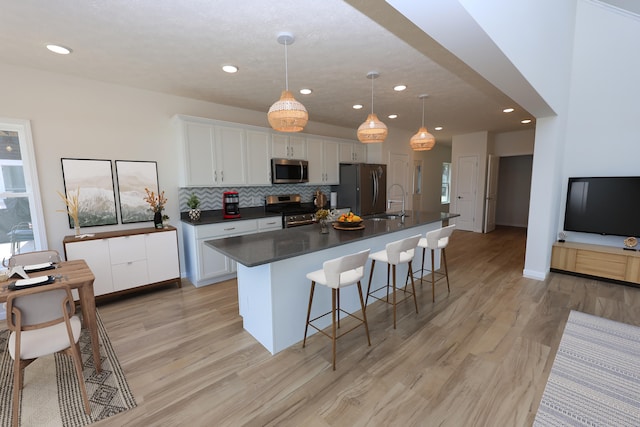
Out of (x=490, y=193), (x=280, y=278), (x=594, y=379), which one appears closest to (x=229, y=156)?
(x=280, y=278)

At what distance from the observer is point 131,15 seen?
6.57 feet

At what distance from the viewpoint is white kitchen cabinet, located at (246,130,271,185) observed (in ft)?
14.7

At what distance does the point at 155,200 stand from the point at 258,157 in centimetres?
165

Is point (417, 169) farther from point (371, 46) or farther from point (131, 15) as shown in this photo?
point (131, 15)

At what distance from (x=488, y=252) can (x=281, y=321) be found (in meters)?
4.84

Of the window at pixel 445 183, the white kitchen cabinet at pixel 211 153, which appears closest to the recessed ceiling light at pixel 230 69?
the white kitchen cabinet at pixel 211 153

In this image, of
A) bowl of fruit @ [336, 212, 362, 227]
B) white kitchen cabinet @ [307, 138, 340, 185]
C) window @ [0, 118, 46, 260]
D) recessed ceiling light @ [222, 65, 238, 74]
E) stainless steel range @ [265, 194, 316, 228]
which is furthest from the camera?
white kitchen cabinet @ [307, 138, 340, 185]

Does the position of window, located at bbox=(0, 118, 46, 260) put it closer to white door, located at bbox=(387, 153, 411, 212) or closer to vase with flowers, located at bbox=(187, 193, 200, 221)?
vase with flowers, located at bbox=(187, 193, 200, 221)

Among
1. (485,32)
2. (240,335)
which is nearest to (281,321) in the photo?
(240,335)

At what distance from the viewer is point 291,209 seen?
5059mm

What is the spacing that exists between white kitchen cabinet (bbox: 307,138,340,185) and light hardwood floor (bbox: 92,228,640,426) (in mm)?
2838

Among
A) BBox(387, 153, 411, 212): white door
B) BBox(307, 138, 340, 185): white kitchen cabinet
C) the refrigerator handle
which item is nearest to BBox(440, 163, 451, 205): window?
BBox(387, 153, 411, 212): white door

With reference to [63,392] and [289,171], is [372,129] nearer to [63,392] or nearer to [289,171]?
[289,171]

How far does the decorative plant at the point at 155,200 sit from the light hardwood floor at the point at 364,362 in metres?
1.17
